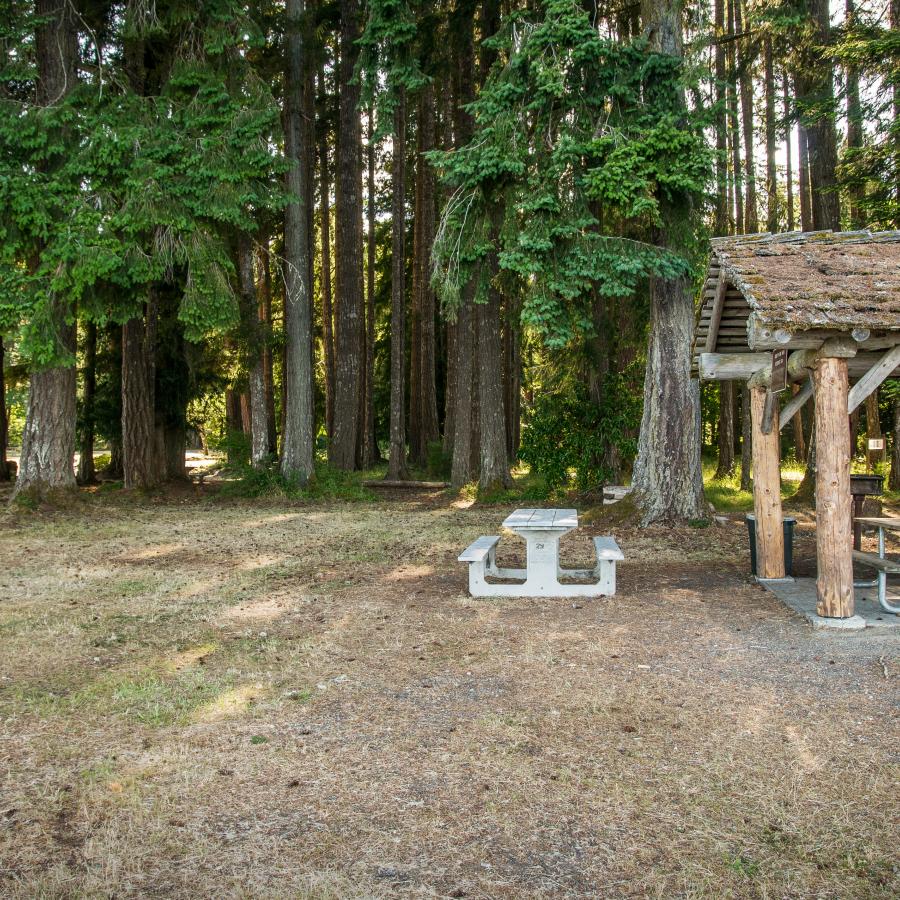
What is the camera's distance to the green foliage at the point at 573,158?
39.0 feet

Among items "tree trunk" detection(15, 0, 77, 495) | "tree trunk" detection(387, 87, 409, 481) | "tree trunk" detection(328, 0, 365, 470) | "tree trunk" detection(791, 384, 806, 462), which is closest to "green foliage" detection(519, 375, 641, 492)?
"tree trunk" detection(387, 87, 409, 481)

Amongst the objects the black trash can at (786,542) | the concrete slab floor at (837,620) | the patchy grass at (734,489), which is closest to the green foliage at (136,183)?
the patchy grass at (734,489)

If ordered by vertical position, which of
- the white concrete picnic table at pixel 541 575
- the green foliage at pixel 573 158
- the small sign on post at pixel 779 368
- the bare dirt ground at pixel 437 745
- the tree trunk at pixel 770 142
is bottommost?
the bare dirt ground at pixel 437 745

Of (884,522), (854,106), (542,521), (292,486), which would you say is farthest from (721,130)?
(292,486)

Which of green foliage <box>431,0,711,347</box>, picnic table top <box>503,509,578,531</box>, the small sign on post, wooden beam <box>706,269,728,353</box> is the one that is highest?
green foliage <box>431,0,711,347</box>

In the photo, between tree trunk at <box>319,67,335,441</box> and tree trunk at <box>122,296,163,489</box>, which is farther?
tree trunk at <box>319,67,335,441</box>

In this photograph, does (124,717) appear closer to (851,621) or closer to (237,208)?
(851,621)

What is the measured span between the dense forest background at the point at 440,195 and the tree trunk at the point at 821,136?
60 millimetres

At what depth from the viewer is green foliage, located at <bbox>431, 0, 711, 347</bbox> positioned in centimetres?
1188

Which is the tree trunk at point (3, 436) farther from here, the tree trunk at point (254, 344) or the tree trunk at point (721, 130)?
the tree trunk at point (721, 130)

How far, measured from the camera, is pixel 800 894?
11.5 feet

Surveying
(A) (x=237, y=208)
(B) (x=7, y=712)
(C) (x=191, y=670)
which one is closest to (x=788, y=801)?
(C) (x=191, y=670)

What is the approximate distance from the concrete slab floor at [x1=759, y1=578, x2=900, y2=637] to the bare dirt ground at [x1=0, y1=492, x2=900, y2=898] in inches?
7.4

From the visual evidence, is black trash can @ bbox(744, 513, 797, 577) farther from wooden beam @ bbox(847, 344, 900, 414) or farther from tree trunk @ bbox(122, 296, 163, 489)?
tree trunk @ bbox(122, 296, 163, 489)
